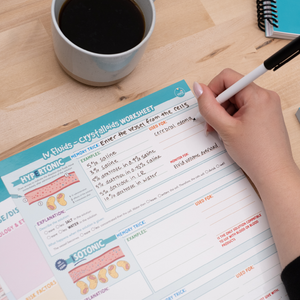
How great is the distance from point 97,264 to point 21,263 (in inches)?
4.5

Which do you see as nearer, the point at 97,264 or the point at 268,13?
the point at 97,264

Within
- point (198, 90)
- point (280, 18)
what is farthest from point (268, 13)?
point (198, 90)

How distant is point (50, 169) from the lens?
505 millimetres

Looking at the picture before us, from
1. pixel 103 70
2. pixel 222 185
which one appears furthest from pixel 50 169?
pixel 222 185

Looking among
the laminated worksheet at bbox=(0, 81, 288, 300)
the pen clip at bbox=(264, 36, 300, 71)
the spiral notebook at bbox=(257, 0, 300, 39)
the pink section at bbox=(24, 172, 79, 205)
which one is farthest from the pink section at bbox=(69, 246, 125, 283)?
the spiral notebook at bbox=(257, 0, 300, 39)

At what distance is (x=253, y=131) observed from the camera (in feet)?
1.72

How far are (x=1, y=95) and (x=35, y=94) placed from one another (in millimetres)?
58

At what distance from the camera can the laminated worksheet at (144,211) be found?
→ 474mm

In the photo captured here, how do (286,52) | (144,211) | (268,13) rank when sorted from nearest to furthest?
(286,52), (144,211), (268,13)

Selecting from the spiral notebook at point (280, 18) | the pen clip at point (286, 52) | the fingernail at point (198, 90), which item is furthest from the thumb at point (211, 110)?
the spiral notebook at point (280, 18)

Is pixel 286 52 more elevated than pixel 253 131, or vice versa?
pixel 286 52

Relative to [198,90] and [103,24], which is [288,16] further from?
[103,24]

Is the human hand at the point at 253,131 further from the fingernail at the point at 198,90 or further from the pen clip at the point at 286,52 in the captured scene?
the pen clip at the point at 286,52

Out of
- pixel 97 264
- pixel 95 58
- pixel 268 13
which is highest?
pixel 95 58
